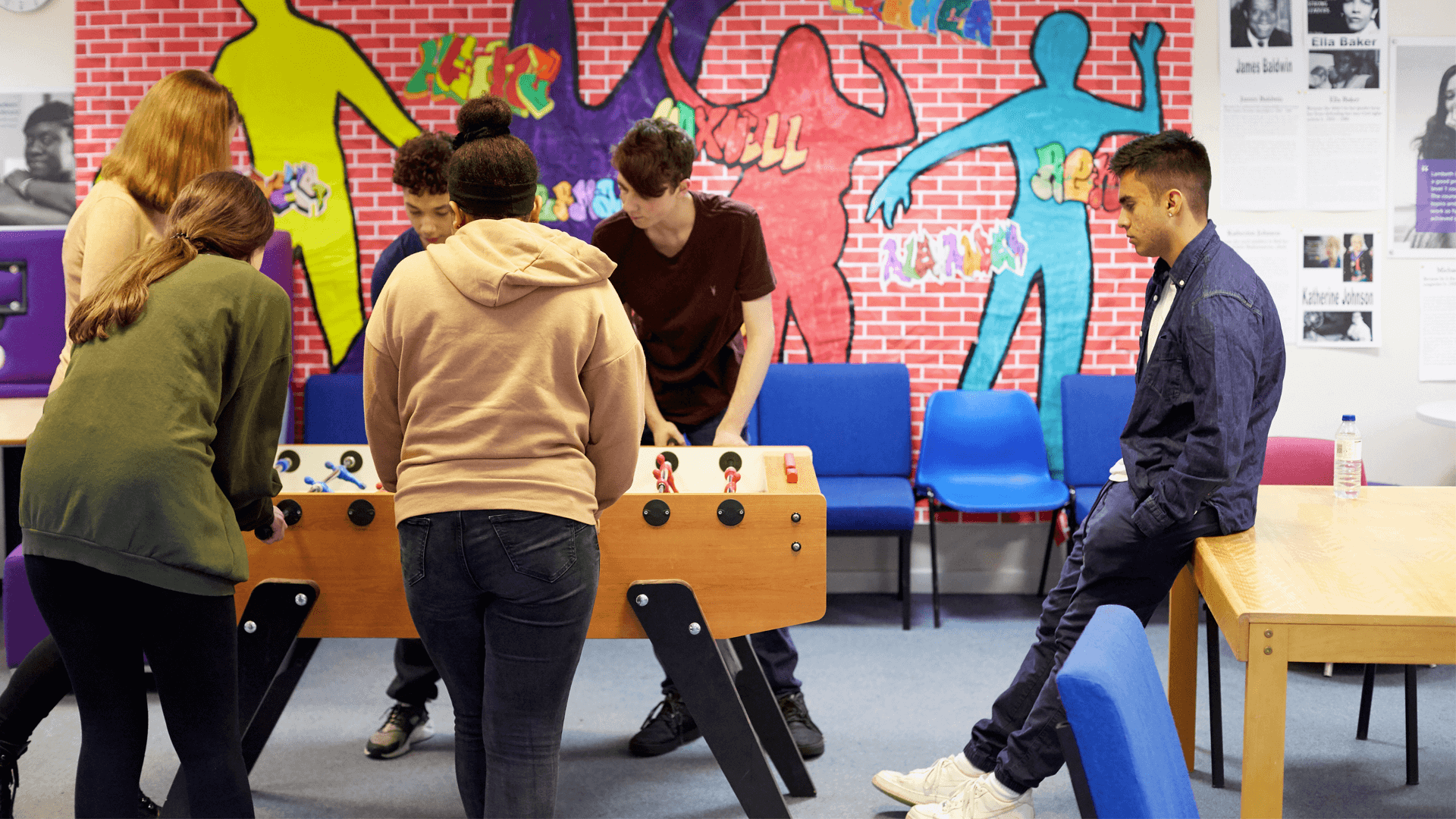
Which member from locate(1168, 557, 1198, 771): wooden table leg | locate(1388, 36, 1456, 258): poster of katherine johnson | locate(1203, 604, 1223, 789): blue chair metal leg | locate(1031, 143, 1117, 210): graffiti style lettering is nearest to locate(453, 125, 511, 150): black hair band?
locate(1168, 557, 1198, 771): wooden table leg

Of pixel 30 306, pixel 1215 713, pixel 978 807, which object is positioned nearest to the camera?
pixel 978 807

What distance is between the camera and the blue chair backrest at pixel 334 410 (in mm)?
4820

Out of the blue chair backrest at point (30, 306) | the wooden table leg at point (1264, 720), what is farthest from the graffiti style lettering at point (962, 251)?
the blue chair backrest at point (30, 306)

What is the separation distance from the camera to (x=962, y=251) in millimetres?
4902

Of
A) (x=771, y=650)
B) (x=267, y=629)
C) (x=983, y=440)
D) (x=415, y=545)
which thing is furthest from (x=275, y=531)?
(x=983, y=440)

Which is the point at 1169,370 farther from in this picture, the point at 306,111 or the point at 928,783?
the point at 306,111

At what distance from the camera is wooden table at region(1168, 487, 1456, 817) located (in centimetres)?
203

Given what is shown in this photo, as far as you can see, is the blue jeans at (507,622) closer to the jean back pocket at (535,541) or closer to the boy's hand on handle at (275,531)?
the jean back pocket at (535,541)

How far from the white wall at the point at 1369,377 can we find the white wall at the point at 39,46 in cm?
480

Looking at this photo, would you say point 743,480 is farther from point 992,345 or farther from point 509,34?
point 509,34

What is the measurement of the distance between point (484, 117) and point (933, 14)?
3.32 m

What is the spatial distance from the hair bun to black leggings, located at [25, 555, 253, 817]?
941 millimetres

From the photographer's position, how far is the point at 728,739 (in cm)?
250

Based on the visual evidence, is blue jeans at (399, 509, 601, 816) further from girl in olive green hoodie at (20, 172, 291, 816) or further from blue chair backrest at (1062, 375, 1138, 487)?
blue chair backrest at (1062, 375, 1138, 487)
